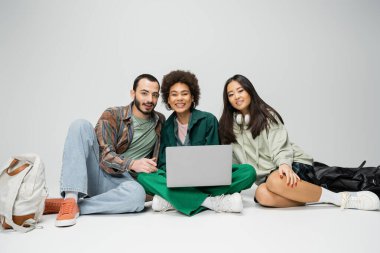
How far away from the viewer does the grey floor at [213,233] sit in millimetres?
1565

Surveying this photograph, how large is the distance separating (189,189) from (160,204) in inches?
8.8

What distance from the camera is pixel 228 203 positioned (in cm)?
216

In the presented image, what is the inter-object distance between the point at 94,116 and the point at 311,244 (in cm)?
287

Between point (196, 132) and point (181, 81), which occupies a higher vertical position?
point (181, 81)

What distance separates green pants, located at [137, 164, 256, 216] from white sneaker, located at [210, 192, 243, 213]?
0.04 m

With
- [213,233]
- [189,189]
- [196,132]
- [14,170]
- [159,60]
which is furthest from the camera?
[159,60]

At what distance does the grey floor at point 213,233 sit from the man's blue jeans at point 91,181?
0.07 m

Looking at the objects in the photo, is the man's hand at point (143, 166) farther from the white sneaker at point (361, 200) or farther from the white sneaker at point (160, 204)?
the white sneaker at point (361, 200)

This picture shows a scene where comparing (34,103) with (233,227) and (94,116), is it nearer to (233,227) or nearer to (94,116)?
(94,116)

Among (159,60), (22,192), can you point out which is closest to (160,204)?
(22,192)

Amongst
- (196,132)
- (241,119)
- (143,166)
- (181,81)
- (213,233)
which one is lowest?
(213,233)

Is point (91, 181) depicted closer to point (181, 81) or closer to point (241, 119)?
point (181, 81)

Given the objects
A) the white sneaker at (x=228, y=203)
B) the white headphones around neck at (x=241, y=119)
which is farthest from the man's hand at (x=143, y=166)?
the white headphones around neck at (x=241, y=119)

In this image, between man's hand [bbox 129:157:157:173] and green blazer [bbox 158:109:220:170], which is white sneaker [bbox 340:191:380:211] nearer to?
green blazer [bbox 158:109:220:170]
